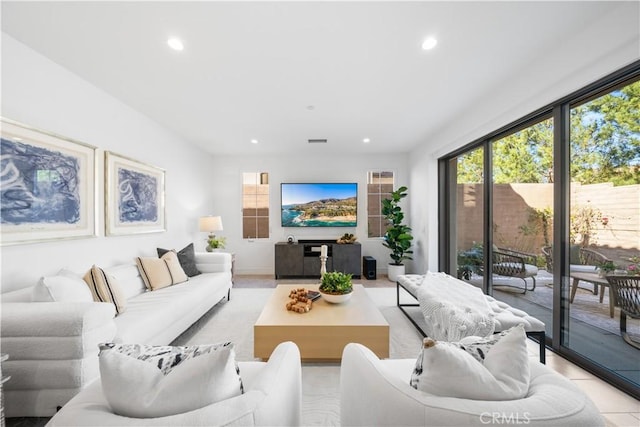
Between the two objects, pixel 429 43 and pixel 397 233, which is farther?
pixel 397 233

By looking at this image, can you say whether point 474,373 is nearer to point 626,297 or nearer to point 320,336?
point 320,336

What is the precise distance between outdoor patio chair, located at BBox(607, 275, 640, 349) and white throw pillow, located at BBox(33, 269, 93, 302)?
3876 mm

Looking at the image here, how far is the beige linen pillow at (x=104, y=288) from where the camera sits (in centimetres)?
191

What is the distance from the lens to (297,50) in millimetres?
1924

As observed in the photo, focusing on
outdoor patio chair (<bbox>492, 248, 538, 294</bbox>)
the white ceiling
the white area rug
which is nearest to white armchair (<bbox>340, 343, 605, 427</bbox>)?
the white area rug

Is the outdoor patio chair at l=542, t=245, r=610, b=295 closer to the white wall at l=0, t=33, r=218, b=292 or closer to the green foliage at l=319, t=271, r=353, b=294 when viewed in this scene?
the green foliage at l=319, t=271, r=353, b=294

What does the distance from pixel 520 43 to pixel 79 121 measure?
3.92 m

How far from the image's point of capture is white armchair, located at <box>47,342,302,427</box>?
654 mm

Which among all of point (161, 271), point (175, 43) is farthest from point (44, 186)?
point (175, 43)

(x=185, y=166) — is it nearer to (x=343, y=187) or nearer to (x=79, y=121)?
(x=79, y=121)

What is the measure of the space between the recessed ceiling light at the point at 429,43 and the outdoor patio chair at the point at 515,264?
7.21ft

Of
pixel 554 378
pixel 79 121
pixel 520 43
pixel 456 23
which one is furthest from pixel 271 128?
pixel 554 378

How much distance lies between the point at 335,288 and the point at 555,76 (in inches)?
102

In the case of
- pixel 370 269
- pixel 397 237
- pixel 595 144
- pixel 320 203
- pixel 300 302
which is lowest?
pixel 370 269
